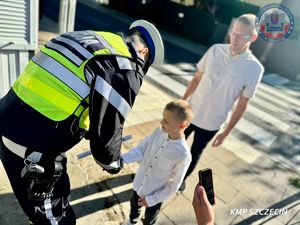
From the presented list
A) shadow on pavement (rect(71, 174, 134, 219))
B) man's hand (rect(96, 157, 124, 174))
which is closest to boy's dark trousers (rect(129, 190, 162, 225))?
shadow on pavement (rect(71, 174, 134, 219))

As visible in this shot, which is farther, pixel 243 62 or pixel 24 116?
pixel 243 62

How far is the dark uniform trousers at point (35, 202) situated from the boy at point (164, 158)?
0.61 metres

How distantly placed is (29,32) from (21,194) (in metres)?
2.62

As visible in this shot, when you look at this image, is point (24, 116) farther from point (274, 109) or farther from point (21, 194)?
point (274, 109)

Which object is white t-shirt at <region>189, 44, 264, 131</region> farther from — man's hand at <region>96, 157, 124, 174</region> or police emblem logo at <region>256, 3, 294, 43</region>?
man's hand at <region>96, 157, 124, 174</region>

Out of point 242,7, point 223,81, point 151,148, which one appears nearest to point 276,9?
point 223,81

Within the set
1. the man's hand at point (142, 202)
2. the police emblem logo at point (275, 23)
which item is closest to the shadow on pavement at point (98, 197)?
the man's hand at point (142, 202)

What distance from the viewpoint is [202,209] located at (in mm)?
1677

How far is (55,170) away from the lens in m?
1.88

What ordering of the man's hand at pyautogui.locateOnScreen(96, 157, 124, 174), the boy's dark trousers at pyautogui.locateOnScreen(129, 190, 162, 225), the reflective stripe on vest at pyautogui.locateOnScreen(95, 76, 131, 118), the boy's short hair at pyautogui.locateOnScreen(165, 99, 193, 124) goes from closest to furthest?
the reflective stripe on vest at pyautogui.locateOnScreen(95, 76, 131, 118), the man's hand at pyautogui.locateOnScreen(96, 157, 124, 174), the boy's short hair at pyautogui.locateOnScreen(165, 99, 193, 124), the boy's dark trousers at pyautogui.locateOnScreen(129, 190, 162, 225)

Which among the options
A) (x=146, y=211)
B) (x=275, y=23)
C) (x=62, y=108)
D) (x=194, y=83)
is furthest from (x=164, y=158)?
(x=275, y=23)

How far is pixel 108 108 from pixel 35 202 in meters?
0.87

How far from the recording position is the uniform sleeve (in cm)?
167

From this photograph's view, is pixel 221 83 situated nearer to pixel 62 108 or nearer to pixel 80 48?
pixel 80 48
